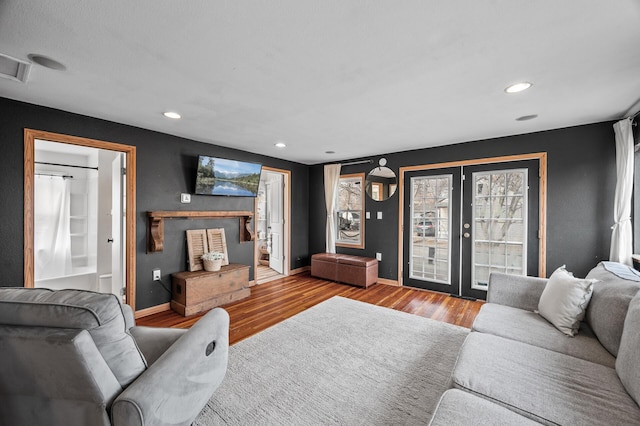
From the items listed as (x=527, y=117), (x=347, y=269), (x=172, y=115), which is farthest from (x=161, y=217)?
(x=527, y=117)

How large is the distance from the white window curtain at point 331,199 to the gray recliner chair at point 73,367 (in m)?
4.25

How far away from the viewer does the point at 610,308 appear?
64.1 inches

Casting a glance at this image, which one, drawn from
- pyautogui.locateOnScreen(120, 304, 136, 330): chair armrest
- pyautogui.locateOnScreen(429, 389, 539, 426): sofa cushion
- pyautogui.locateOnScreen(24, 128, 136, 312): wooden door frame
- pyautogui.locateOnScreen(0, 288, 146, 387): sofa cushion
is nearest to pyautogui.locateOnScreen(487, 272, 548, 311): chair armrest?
pyautogui.locateOnScreen(429, 389, 539, 426): sofa cushion

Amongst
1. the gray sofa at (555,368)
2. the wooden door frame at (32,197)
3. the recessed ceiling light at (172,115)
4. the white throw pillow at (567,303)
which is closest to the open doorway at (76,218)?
the wooden door frame at (32,197)

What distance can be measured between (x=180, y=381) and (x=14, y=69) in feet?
7.86

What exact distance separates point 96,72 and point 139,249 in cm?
210

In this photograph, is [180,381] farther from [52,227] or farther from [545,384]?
[52,227]

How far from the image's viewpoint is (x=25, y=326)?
3.27 ft

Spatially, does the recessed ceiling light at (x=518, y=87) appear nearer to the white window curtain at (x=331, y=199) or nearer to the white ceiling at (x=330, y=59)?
the white ceiling at (x=330, y=59)

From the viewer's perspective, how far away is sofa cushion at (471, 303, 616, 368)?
1.57 m

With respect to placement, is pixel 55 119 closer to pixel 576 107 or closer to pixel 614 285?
pixel 614 285

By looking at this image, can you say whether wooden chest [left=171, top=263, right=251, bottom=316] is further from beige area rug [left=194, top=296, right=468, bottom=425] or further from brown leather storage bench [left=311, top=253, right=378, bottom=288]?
brown leather storage bench [left=311, top=253, right=378, bottom=288]

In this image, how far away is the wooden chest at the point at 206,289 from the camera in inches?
129

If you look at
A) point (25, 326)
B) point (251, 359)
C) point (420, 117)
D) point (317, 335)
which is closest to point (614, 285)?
point (420, 117)
